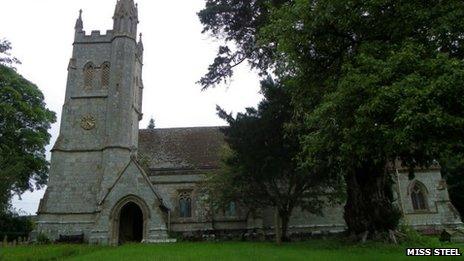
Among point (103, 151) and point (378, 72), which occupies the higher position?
point (103, 151)

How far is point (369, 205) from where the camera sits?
1725 centimetres

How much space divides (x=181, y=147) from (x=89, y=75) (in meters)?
8.99

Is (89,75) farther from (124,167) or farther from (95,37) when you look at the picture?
(124,167)

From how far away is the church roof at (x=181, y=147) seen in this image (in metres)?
32.0

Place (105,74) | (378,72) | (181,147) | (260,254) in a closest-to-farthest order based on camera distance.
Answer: (378,72) < (260,254) < (105,74) < (181,147)

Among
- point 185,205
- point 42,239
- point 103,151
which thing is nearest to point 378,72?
point 103,151

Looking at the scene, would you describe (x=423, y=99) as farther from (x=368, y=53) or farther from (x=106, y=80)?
(x=106, y=80)

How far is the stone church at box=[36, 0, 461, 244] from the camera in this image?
28.7 meters

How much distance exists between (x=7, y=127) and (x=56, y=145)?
4.23 metres

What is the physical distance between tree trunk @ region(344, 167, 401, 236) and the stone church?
1162 centimetres

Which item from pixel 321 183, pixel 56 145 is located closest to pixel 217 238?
pixel 321 183

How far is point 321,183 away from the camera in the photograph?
75.2 feet

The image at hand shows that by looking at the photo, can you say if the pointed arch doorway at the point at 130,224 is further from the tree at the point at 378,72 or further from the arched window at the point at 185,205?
the tree at the point at 378,72

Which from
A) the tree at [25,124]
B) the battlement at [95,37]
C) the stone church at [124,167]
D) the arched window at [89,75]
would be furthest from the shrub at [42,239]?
the battlement at [95,37]
